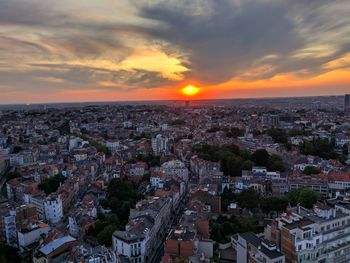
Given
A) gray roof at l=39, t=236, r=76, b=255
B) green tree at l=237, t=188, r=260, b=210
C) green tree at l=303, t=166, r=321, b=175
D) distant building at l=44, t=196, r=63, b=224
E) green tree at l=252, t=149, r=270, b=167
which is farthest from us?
green tree at l=252, t=149, r=270, b=167

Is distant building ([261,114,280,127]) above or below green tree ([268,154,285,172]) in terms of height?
above

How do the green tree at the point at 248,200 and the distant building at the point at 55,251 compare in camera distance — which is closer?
the distant building at the point at 55,251

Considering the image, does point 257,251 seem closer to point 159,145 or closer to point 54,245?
point 54,245

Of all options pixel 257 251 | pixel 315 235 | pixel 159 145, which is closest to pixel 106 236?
pixel 257 251

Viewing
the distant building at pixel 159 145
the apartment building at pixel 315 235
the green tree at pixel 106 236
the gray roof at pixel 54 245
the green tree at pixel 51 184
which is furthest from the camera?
the distant building at pixel 159 145

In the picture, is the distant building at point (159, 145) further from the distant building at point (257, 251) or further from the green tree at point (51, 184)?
the distant building at point (257, 251)

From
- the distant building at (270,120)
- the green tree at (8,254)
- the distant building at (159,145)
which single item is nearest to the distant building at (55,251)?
the green tree at (8,254)

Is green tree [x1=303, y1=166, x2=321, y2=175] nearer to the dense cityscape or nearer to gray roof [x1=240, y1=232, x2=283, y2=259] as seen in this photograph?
the dense cityscape

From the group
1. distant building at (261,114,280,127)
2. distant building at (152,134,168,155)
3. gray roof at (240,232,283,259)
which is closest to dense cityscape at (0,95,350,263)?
gray roof at (240,232,283,259)

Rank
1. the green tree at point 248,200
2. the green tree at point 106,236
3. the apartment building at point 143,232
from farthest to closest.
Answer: the green tree at point 248,200
the green tree at point 106,236
the apartment building at point 143,232

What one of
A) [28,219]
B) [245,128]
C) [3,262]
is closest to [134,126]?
[245,128]

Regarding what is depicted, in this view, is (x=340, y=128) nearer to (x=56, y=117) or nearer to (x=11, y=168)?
(x=11, y=168)
